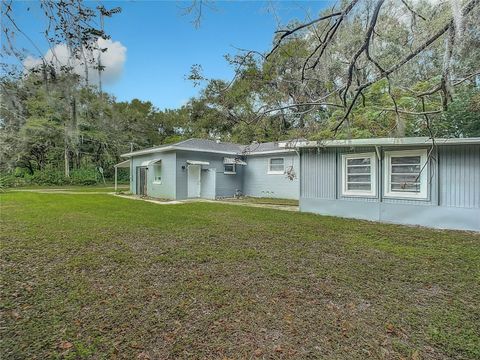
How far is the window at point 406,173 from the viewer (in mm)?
8688

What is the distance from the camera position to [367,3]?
3.29 meters

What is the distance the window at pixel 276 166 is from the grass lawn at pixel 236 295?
9270 mm

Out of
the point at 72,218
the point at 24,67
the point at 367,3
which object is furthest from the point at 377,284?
the point at 72,218

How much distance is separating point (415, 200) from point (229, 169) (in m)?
10.8

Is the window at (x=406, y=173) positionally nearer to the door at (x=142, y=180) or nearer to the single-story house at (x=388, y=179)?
the single-story house at (x=388, y=179)

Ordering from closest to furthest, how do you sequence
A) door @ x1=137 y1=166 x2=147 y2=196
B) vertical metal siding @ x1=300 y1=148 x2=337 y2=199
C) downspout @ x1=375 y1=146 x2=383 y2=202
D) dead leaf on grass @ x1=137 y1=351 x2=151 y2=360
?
1. dead leaf on grass @ x1=137 y1=351 x2=151 y2=360
2. downspout @ x1=375 y1=146 x2=383 y2=202
3. vertical metal siding @ x1=300 y1=148 x2=337 y2=199
4. door @ x1=137 y1=166 x2=147 y2=196

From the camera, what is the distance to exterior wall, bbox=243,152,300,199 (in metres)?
15.8

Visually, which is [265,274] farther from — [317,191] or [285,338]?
[317,191]

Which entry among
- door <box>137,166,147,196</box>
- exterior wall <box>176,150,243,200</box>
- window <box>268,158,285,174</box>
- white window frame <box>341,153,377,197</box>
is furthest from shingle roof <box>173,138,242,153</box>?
white window frame <box>341,153,377,197</box>

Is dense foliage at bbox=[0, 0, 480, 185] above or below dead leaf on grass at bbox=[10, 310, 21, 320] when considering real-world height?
above

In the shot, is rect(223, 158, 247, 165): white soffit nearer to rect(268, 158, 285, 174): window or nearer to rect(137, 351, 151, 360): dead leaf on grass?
rect(268, 158, 285, 174): window

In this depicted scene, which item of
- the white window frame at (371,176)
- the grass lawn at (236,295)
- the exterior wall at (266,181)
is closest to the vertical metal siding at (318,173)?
the white window frame at (371,176)

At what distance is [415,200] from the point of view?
28.9 feet

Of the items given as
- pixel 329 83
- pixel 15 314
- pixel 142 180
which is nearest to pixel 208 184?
pixel 142 180
